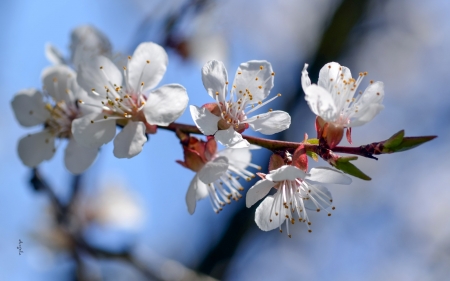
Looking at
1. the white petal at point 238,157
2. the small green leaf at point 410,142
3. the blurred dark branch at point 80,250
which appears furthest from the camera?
the blurred dark branch at point 80,250

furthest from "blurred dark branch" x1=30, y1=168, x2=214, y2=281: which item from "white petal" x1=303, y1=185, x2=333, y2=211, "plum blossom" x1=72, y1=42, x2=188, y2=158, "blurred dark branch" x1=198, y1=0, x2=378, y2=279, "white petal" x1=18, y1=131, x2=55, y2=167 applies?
"white petal" x1=303, y1=185, x2=333, y2=211

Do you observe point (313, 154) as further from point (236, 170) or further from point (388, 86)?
point (388, 86)

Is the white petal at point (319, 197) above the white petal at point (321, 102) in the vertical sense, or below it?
below

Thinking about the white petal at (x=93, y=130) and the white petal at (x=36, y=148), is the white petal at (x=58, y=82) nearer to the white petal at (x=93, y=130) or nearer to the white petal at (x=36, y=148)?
the white petal at (x=36, y=148)

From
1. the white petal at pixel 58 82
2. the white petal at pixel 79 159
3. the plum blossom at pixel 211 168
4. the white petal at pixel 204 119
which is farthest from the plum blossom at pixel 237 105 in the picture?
the white petal at pixel 58 82

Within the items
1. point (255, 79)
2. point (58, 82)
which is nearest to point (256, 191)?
point (255, 79)

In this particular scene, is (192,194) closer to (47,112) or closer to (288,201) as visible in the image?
(288,201)

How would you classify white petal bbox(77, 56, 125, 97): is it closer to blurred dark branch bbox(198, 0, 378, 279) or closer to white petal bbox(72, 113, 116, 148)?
white petal bbox(72, 113, 116, 148)

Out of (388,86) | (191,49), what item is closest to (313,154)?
(191,49)

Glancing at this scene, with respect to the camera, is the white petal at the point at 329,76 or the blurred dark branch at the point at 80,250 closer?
the white petal at the point at 329,76
